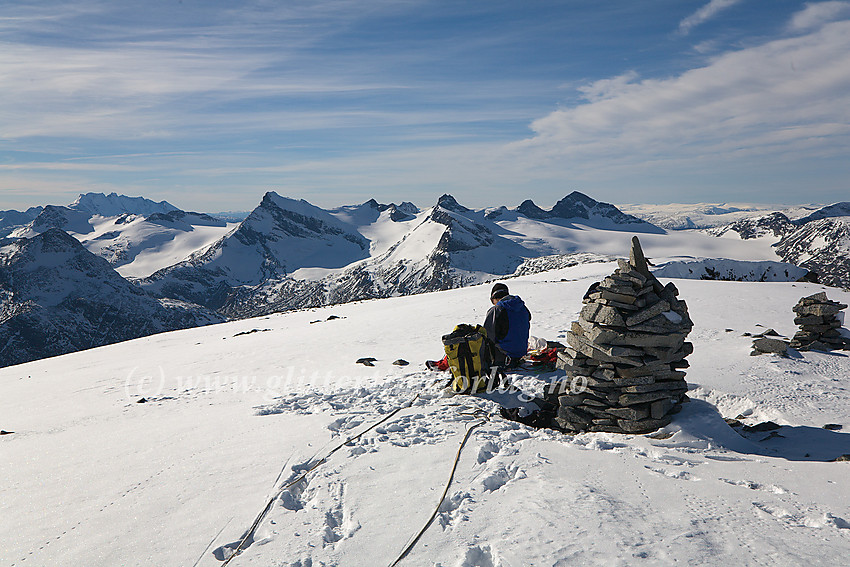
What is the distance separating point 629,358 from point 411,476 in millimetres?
4626

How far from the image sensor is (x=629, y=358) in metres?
8.62

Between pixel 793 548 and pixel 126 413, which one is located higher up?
pixel 793 548

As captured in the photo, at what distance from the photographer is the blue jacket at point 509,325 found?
1178 cm

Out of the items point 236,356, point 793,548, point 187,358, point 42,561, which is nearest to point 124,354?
point 187,358

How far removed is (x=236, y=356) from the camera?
17.4 meters

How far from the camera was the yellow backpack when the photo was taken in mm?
10336

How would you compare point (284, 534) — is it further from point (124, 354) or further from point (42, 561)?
point (124, 354)

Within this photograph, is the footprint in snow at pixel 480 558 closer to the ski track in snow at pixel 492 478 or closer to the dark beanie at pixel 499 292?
the ski track in snow at pixel 492 478

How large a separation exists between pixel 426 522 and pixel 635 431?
4.72m

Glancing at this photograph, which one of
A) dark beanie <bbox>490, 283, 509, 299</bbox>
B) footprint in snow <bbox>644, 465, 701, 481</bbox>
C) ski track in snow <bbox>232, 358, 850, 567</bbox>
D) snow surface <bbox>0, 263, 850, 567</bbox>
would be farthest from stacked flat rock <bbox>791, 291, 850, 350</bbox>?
footprint in snow <bbox>644, 465, 701, 481</bbox>

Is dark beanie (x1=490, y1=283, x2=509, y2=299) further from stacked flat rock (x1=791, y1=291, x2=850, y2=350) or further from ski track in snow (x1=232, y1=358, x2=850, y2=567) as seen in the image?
stacked flat rock (x1=791, y1=291, x2=850, y2=350)

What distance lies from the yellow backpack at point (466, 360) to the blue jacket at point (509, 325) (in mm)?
1289

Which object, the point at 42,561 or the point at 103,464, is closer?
the point at 42,561

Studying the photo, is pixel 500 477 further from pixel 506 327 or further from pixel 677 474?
pixel 506 327
